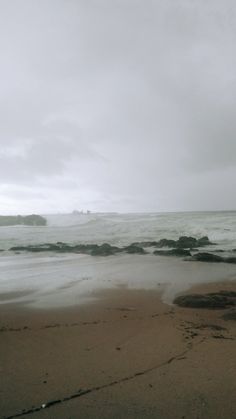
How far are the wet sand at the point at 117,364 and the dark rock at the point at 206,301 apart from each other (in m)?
0.34

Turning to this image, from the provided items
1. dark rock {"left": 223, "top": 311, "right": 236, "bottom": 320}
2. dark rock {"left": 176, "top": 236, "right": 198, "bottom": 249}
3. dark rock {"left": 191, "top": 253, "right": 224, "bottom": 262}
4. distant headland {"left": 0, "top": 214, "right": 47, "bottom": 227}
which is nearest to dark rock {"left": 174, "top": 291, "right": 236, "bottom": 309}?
dark rock {"left": 223, "top": 311, "right": 236, "bottom": 320}

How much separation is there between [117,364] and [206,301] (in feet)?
10.2

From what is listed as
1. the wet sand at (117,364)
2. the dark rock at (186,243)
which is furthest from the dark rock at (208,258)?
the wet sand at (117,364)

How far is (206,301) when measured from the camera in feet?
20.5

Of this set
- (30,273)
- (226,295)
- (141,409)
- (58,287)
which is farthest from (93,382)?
(30,273)

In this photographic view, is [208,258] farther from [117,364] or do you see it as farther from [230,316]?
[117,364]

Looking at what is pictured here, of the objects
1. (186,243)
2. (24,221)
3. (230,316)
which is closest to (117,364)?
(230,316)

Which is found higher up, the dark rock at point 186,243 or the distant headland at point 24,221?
the distant headland at point 24,221

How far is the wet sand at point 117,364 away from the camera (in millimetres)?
2904

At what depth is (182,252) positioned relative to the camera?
1494 cm

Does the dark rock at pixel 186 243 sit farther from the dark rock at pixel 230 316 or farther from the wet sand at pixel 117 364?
the dark rock at pixel 230 316

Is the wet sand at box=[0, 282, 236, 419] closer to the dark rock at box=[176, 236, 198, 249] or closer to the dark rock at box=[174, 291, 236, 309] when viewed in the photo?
the dark rock at box=[174, 291, 236, 309]

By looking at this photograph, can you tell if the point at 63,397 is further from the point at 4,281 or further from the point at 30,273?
the point at 30,273

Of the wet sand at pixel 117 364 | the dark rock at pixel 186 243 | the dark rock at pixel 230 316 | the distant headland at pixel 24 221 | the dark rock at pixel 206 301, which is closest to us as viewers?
the wet sand at pixel 117 364
